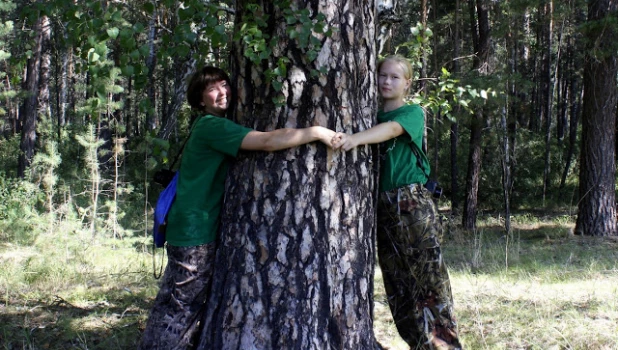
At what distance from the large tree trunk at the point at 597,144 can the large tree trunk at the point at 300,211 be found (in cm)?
909

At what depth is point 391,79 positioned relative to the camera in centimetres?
337

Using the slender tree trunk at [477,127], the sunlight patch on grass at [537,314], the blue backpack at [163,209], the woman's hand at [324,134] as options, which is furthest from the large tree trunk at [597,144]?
the blue backpack at [163,209]

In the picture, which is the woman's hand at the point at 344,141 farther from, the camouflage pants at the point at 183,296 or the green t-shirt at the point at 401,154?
the camouflage pants at the point at 183,296

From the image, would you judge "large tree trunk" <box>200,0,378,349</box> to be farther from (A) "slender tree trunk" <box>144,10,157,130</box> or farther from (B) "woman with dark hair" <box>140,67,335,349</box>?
(A) "slender tree trunk" <box>144,10,157,130</box>

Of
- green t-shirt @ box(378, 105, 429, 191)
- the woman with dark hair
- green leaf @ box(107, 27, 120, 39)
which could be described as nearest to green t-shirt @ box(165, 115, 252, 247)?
the woman with dark hair

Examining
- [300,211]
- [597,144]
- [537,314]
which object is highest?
[597,144]

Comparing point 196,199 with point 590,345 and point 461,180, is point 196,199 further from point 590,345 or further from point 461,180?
point 461,180

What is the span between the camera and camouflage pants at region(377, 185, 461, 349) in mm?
3322

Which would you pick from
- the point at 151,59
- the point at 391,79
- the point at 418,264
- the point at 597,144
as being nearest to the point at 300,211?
the point at 418,264

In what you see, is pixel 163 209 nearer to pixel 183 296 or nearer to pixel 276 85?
pixel 183 296

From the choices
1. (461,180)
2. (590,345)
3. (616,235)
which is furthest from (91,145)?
(461,180)

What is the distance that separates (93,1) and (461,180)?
20425 millimetres

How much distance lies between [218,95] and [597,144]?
968 centimetres

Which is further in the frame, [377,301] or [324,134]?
[377,301]
